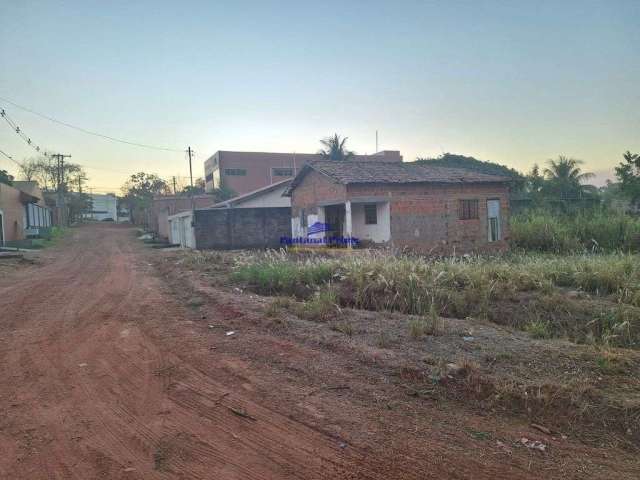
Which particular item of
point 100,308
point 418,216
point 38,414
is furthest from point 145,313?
point 418,216

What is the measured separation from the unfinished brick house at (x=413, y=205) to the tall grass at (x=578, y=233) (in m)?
1.00

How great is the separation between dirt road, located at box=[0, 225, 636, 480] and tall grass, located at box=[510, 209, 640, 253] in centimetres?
1591

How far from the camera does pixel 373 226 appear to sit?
18562 mm

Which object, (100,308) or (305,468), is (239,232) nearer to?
(100,308)

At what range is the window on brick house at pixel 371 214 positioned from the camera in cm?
1853

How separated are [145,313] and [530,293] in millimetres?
7123

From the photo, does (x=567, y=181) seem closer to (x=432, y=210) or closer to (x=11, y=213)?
(x=432, y=210)

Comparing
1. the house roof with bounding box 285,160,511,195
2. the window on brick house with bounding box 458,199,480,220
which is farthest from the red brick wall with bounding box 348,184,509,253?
the house roof with bounding box 285,160,511,195

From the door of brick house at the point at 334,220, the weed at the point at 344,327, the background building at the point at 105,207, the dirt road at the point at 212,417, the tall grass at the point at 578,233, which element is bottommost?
the dirt road at the point at 212,417

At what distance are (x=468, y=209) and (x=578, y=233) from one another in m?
4.83

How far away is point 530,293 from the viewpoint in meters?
8.38

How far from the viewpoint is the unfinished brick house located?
17828 millimetres

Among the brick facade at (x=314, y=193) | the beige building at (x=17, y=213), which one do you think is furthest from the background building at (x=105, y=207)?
the brick facade at (x=314, y=193)

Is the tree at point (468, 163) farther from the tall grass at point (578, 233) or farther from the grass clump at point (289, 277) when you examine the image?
the grass clump at point (289, 277)
